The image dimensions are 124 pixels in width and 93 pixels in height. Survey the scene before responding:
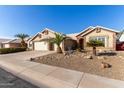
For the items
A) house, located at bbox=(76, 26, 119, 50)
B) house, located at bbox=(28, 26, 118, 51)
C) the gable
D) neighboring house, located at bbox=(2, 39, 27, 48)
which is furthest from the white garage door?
neighboring house, located at bbox=(2, 39, 27, 48)

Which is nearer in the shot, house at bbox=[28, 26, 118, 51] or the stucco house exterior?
house at bbox=[28, 26, 118, 51]

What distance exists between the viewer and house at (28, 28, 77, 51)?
21497mm

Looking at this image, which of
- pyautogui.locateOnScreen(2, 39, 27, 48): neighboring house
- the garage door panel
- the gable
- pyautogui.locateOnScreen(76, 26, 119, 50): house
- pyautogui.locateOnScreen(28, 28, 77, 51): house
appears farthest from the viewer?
pyautogui.locateOnScreen(2, 39, 27, 48): neighboring house

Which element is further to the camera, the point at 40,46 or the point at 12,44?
the point at 12,44

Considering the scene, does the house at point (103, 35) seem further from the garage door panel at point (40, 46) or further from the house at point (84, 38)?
the garage door panel at point (40, 46)

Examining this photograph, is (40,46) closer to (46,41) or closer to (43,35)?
(43,35)

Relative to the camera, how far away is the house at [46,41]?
21497 millimetres

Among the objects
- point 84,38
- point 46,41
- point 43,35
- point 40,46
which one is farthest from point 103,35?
point 40,46

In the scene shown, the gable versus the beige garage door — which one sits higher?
the gable

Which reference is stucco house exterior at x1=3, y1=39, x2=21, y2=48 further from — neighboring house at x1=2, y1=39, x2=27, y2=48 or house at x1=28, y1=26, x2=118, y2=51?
house at x1=28, y1=26, x2=118, y2=51

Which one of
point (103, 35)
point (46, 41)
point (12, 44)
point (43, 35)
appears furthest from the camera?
point (12, 44)

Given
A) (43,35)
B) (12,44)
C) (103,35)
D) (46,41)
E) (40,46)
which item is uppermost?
(43,35)

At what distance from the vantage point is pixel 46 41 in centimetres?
2156
